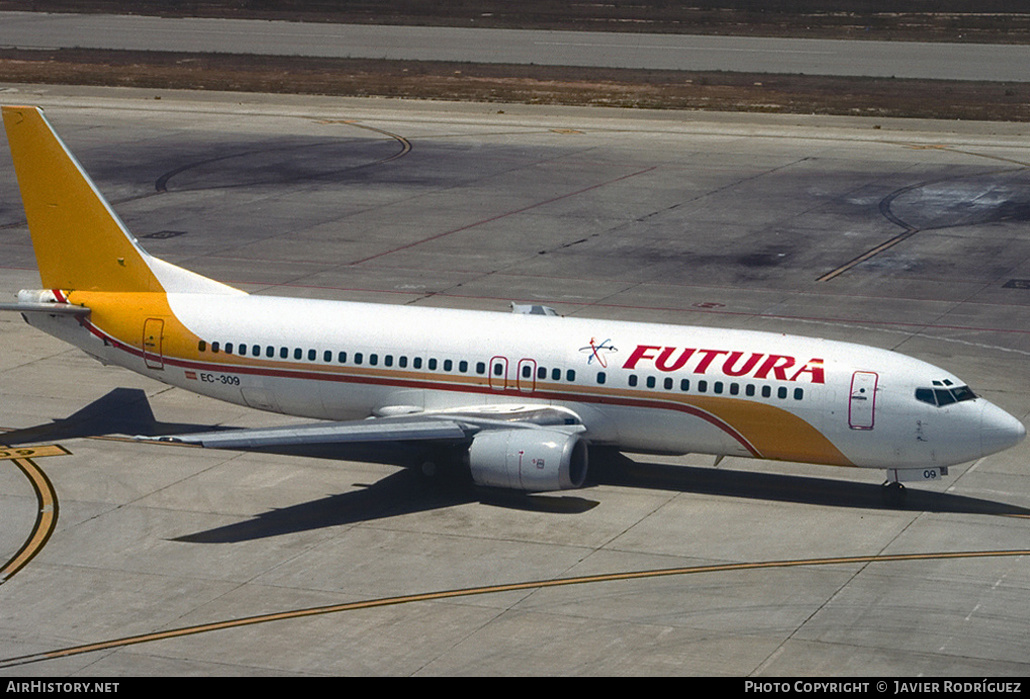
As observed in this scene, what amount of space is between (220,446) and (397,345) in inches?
253

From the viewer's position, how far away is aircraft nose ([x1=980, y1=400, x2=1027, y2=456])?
36500 mm

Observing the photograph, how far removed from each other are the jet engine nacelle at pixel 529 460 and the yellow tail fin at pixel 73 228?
10.1m

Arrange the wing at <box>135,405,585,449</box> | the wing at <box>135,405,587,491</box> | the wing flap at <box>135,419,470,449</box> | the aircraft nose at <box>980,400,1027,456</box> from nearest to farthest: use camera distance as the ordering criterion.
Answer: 1. the wing flap at <box>135,419,470,449</box>
2. the wing at <box>135,405,585,449</box>
3. the aircraft nose at <box>980,400,1027,456</box>
4. the wing at <box>135,405,587,491</box>

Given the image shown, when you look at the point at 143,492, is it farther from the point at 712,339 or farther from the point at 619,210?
the point at 619,210

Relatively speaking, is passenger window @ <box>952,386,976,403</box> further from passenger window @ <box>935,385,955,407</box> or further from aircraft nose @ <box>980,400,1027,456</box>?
aircraft nose @ <box>980,400,1027,456</box>

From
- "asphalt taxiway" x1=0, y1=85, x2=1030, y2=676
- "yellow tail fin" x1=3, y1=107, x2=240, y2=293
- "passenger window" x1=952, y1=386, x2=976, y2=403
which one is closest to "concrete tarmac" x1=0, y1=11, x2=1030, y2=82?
"asphalt taxiway" x1=0, y1=85, x2=1030, y2=676

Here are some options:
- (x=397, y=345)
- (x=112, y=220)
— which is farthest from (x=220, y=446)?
(x=112, y=220)

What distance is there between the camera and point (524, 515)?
37.2m

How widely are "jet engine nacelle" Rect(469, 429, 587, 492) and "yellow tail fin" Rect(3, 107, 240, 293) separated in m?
10.1

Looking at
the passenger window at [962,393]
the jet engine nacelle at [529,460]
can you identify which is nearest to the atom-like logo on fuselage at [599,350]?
the jet engine nacelle at [529,460]

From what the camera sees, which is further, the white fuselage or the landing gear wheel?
the landing gear wheel

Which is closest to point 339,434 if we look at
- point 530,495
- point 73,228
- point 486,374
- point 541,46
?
point 486,374

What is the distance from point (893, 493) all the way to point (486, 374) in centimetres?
1060

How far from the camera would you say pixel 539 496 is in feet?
127
